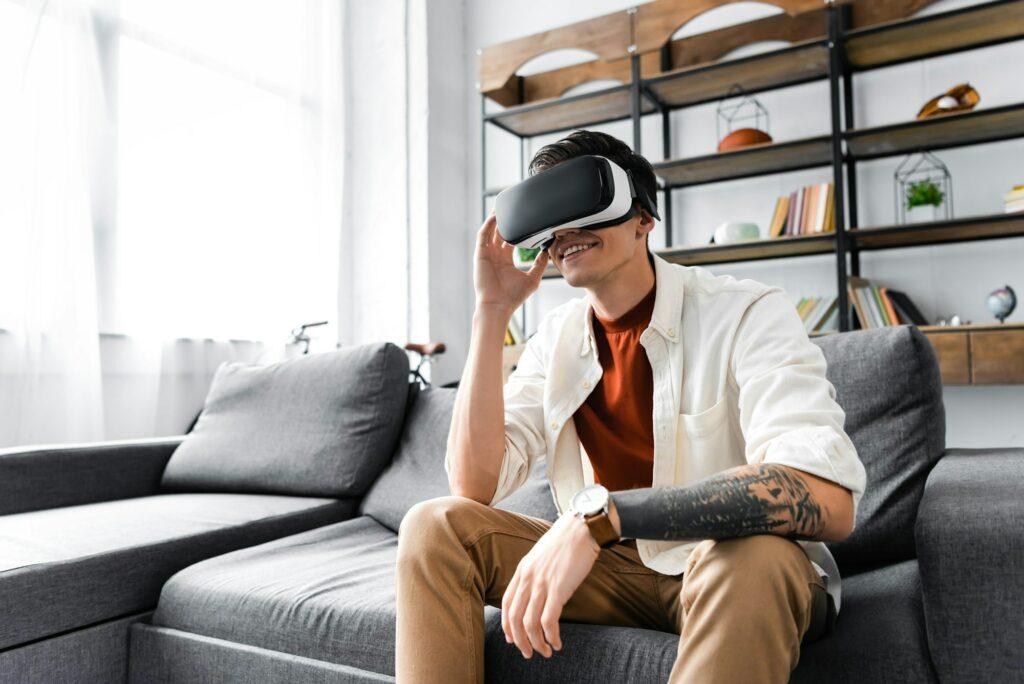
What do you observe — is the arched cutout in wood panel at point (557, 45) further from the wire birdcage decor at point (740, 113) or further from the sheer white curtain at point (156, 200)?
the sheer white curtain at point (156, 200)

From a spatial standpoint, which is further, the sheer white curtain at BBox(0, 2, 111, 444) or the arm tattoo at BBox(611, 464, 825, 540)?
the sheer white curtain at BBox(0, 2, 111, 444)

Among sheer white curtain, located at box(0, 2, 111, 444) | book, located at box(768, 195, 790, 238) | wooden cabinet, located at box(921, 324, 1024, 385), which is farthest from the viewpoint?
book, located at box(768, 195, 790, 238)

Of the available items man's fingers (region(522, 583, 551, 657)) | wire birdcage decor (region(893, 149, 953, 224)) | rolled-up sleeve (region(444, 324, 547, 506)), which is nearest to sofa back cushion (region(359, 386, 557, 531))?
rolled-up sleeve (region(444, 324, 547, 506))

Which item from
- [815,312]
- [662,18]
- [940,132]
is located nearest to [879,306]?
[815,312]

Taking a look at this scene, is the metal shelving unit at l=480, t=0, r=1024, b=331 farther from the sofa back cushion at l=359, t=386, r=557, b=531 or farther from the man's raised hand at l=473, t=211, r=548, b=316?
the man's raised hand at l=473, t=211, r=548, b=316

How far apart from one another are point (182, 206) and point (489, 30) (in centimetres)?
190

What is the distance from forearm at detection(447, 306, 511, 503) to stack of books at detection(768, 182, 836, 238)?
2060 mm

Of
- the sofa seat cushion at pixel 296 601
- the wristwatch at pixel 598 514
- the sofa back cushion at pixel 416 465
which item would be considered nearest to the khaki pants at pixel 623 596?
the wristwatch at pixel 598 514

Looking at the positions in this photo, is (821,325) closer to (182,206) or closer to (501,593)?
(501,593)

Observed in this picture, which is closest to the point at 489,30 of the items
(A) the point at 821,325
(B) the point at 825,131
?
(B) the point at 825,131

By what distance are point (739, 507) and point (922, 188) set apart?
7.95 ft

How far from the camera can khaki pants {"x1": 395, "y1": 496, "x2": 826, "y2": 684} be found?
2.49ft

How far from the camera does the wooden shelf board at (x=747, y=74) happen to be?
2846mm

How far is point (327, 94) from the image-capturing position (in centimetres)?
360
